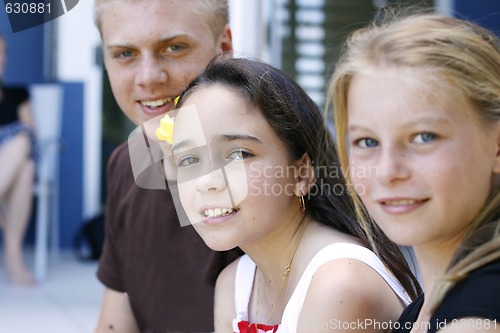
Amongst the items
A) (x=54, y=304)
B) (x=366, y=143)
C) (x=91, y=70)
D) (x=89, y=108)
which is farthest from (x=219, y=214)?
(x=89, y=108)

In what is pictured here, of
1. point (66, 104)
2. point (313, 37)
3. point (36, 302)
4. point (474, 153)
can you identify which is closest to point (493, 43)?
point (474, 153)

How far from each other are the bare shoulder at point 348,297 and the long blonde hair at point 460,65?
211 millimetres

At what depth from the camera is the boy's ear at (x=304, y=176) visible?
1342mm

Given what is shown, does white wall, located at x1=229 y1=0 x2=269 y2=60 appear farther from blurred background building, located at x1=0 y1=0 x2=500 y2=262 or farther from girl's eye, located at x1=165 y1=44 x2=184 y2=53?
blurred background building, located at x1=0 y1=0 x2=500 y2=262

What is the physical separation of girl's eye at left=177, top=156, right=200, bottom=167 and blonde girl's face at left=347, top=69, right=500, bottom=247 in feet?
1.32

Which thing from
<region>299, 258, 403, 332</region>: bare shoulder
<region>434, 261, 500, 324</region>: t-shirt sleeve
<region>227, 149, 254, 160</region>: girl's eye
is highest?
<region>227, 149, 254, 160</region>: girl's eye

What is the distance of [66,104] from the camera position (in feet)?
17.6

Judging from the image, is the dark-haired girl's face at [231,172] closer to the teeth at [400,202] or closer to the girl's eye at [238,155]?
the girl's eye at [238,155]

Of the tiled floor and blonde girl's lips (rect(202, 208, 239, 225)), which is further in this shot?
the tiled floor

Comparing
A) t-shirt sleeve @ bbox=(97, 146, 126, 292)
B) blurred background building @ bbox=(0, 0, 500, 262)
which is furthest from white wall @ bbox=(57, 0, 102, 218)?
t-shirt sleeve @ bbox=(97, 146, 126, 292)

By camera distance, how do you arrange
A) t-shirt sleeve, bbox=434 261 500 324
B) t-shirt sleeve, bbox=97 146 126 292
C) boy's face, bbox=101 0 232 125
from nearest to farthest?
t-shirt sleeve, bbox=434 261 500 324
boy's face, bbox=101 0 232 125
t-shirt sleeve, bbox=97 146 126 292

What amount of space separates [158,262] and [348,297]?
61cm

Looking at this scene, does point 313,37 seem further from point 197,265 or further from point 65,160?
point 197,265

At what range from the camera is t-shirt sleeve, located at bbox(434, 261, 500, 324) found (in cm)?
85
